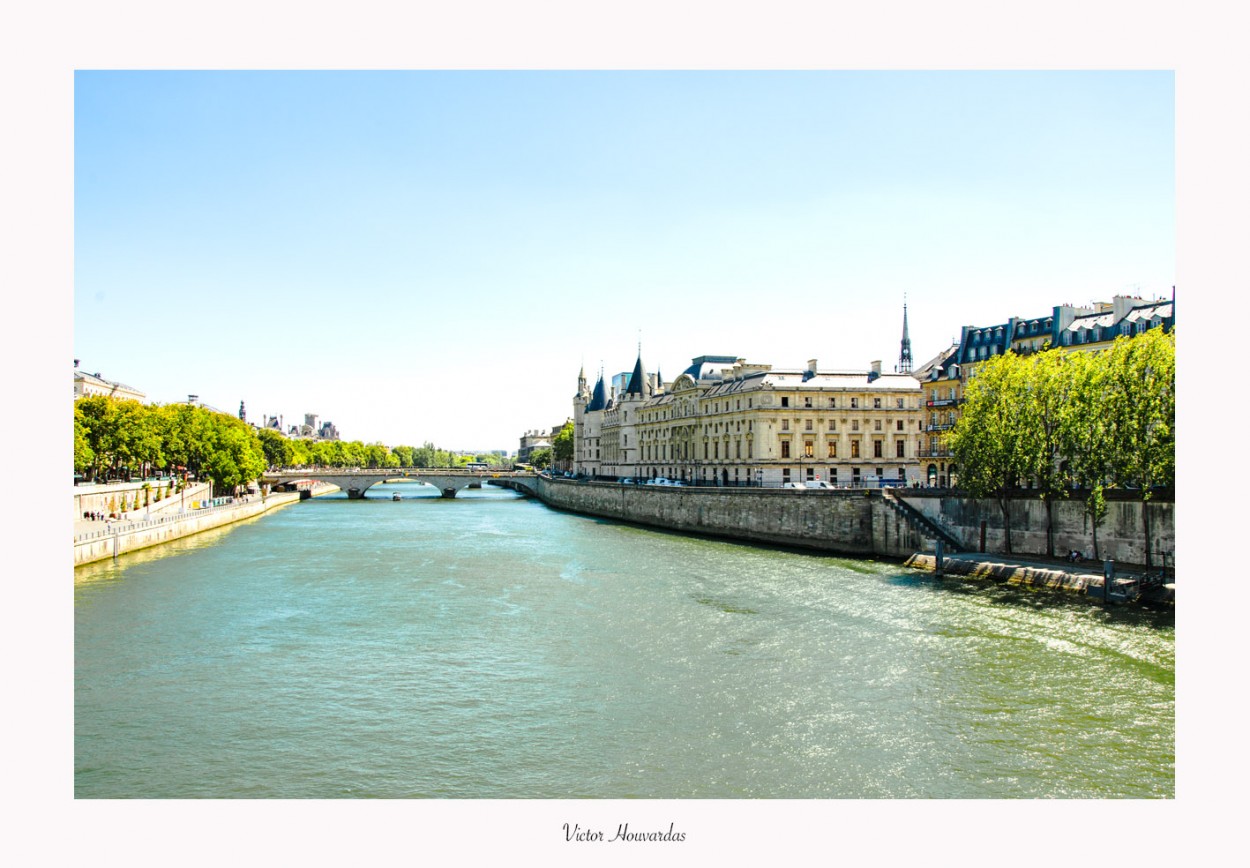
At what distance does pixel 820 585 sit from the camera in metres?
35.4

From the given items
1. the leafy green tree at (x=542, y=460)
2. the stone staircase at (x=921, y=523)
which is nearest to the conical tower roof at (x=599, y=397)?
the leafy green tree at (x=542, y=460)

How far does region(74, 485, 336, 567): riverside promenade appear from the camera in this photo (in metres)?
40.7

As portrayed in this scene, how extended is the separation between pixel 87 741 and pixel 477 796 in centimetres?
804

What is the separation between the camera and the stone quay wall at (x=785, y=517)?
45.3 m

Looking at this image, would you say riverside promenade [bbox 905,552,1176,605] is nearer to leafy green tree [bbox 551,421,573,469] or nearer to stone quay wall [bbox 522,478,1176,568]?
stone quay wall [bbox 522,478,1176,568]

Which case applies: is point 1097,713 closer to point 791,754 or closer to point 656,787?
point 791,754

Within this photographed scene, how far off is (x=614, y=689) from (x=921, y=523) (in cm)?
2709

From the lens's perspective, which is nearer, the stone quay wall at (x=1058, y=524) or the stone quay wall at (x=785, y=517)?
the stone quay wall at (x=1058, y=524)

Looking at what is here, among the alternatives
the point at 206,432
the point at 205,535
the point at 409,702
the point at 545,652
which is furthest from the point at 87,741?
the point at 206,432

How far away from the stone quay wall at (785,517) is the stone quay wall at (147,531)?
103 ft

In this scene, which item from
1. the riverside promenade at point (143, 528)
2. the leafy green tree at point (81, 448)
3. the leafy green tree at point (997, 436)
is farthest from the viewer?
the leafy green tree at point (81, 448)

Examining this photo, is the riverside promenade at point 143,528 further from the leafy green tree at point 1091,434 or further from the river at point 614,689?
the leafy green tree at point 1091,434

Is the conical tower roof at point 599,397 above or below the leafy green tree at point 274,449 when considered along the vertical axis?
above

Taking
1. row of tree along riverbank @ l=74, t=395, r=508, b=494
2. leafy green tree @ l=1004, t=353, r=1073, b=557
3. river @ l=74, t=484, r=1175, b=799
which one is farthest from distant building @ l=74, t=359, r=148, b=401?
leafy green tree @ l=1004, t=353, r=1073, b=557
